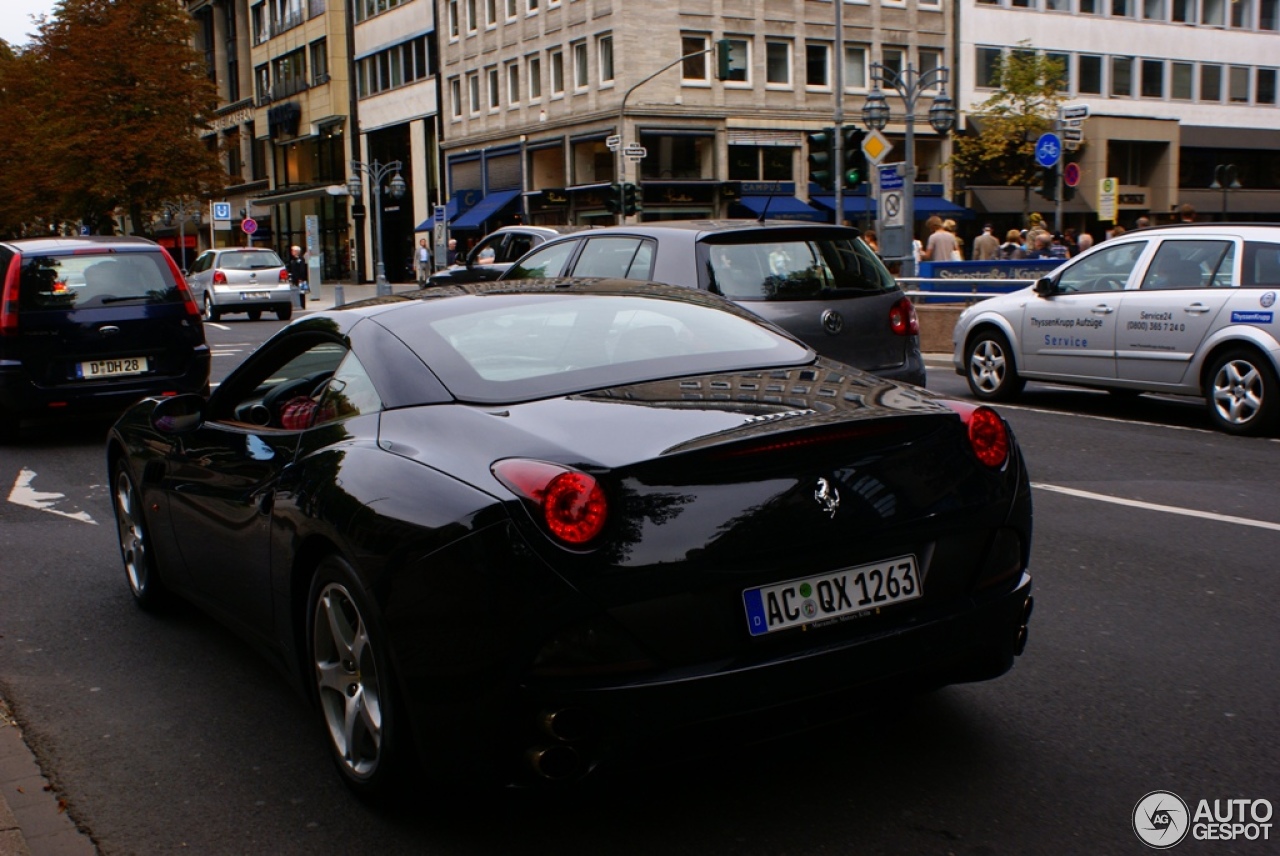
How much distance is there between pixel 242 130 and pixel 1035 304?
72994 mm

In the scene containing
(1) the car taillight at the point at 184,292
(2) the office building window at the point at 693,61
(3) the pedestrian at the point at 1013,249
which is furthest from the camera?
(2) the office building window at the point at 693,61

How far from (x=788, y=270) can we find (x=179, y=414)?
16.3 ft

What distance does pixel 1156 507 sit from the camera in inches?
303

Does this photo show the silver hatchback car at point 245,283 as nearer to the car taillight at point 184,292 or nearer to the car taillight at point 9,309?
the car taillight at point 184,292

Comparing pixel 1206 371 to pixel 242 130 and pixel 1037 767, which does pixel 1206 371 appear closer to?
pixel 1037 767

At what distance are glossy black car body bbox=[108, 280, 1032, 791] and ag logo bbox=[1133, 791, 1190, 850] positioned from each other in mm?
→ 519

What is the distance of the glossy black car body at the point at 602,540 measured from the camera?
314 cm

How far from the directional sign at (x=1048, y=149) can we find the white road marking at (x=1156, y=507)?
14.8 meters

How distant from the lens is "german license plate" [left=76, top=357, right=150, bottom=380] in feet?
37.5

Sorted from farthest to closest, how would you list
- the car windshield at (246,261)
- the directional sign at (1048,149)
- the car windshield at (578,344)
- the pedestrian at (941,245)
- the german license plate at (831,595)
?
the car windshield at (246,261) < the directional sign at (1048,149) < the pedestrian at (941,245) < the car windshield at (578,344) < the german license plate at (831,595)

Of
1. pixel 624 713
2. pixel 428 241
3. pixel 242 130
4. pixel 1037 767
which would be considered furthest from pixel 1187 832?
pixel 242 130

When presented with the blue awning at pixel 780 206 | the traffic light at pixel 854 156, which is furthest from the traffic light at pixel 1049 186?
the blue awning at pixel 780 206

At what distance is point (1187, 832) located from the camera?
3.35m

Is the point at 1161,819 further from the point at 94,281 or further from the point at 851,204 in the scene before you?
the point at 851,204
